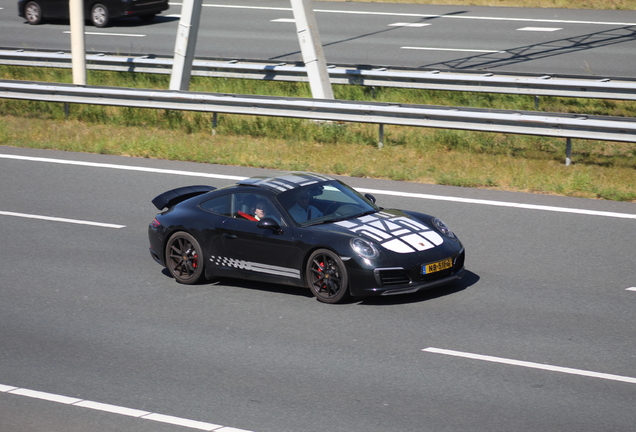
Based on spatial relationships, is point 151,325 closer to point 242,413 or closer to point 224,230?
point 224,230

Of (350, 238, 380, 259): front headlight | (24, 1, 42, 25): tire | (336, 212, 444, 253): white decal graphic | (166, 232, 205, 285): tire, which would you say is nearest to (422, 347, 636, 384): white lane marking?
(350, 238, 380, 259): front headlight

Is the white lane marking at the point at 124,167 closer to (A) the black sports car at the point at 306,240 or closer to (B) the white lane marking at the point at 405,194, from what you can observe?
(B) the white lane marking at the point at 405,194

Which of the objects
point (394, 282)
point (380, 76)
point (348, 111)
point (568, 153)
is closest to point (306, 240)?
point (394, 282)

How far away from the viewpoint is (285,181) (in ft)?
33.4

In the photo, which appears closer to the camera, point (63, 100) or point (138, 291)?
point (138, 291)

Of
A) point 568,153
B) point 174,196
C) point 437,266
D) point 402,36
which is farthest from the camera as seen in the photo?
point 402,36

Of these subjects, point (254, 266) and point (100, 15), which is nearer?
point (254, 266)

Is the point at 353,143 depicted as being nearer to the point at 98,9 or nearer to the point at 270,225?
the point at 270,225

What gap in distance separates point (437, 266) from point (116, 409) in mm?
3637

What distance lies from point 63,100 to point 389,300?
11694mm

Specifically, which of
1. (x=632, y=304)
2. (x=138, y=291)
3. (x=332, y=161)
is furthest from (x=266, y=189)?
(x=332, y=161)

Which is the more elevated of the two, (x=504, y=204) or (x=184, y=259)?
(x=504, y=204)

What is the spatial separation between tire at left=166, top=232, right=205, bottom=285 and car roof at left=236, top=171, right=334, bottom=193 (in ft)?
2.96

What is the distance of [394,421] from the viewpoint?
21.8ft
